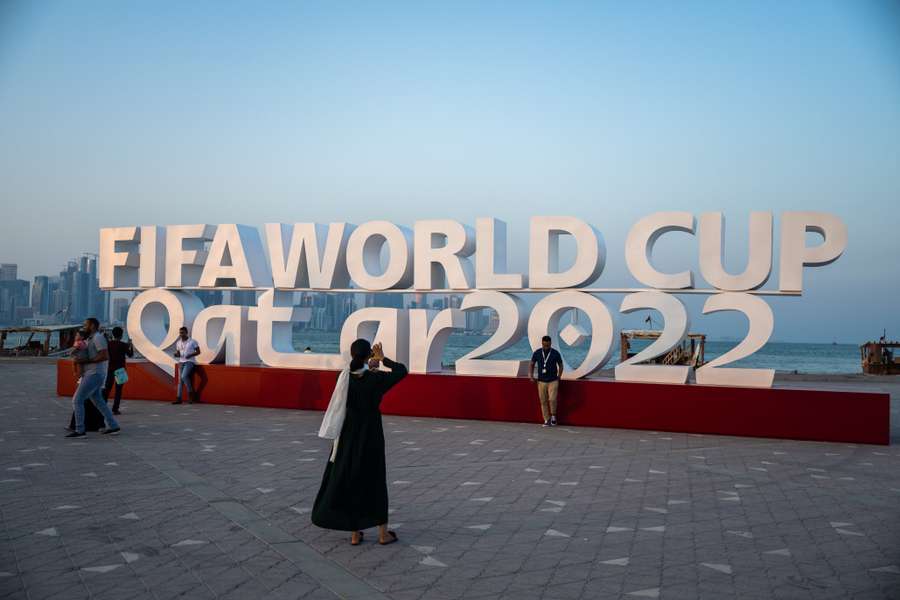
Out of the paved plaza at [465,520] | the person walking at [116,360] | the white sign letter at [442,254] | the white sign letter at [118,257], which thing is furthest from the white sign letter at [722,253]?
the white sign letter at [118,257]

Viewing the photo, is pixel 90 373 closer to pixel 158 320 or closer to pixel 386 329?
pixel 386 329

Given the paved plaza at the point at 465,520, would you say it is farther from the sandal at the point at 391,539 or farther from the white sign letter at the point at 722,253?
the white sign letter at the point at 722,253

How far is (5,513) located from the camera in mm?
7082

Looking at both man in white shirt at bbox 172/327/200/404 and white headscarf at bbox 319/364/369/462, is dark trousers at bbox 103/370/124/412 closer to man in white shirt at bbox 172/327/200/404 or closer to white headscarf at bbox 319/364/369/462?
man in white shirt at bbox 172/327/200/404

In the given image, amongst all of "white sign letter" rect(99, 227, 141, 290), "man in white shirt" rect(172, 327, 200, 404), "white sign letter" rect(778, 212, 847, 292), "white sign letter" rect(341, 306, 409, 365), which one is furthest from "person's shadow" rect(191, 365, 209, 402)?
"white sign letter" rect(778, 212, 847, 292)

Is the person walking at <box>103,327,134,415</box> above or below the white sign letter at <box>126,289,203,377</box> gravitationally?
below

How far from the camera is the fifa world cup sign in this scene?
13.0 meters

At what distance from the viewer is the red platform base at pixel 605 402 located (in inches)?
484

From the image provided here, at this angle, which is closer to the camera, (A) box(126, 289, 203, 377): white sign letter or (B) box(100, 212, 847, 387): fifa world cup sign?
(B) box(100, 212, 847, 387): fifa world cup sign

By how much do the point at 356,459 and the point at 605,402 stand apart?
817 centimetres

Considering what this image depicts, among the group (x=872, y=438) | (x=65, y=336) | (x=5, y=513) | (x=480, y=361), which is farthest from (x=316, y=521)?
(x=65, y=336)

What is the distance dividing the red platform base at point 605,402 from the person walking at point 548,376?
0.32 metres

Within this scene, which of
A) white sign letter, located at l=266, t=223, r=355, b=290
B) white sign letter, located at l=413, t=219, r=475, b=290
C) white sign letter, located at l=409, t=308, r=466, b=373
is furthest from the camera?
white sign letter, located at l=266, t=223, r=355, b=290

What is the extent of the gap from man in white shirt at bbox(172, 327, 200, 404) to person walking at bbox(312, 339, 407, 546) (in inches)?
430
